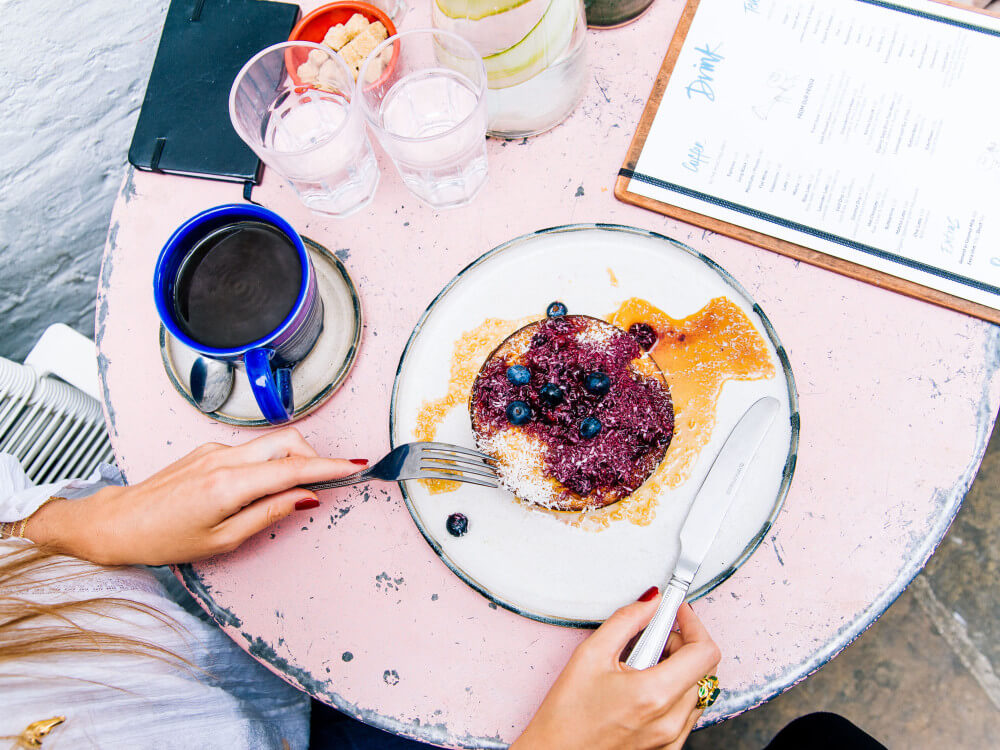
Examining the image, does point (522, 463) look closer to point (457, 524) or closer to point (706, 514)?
point (457, 524)

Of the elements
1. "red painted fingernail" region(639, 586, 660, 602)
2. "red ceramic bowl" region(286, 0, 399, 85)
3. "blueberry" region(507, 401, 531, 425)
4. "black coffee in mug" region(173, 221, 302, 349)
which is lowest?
"red painted fingernail" region(639, 586, 660, 602)

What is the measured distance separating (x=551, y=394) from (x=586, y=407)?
0.05 metres

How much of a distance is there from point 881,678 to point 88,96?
2.26m

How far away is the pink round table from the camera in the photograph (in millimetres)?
718

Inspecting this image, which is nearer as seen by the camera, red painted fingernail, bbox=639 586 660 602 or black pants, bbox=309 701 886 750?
red painted fingernail, bbox=639 586 660 602

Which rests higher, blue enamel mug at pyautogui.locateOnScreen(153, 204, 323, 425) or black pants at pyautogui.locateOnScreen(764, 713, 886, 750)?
blue enamel mug at pyautogui.locateOnScreen(153, 204, 323, 425)

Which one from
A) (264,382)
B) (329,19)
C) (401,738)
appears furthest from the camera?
(401,738)

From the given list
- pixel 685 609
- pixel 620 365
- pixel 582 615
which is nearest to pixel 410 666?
pixel 582 615

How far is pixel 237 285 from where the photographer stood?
2.39ft

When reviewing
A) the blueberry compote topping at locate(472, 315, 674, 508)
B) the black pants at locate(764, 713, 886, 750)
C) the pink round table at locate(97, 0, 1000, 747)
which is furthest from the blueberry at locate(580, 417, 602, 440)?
the black pants at locate(764, 713, 886, 750)

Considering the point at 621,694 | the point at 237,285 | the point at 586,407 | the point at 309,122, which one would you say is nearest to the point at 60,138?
the point at 309,122

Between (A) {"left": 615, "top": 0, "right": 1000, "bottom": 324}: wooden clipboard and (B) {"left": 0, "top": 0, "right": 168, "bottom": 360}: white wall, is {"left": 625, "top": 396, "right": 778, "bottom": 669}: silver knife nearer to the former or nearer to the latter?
(A) {"left": 615, "top": 0, "right": 1000, "bottom": 324}: wooden clipboard

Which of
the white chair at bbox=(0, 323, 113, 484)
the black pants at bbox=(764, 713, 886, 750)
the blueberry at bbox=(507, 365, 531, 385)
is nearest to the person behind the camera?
the blueberry at bbox=(507, 365, 531, 385)

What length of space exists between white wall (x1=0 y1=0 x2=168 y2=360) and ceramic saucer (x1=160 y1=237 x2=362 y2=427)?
72 cm
